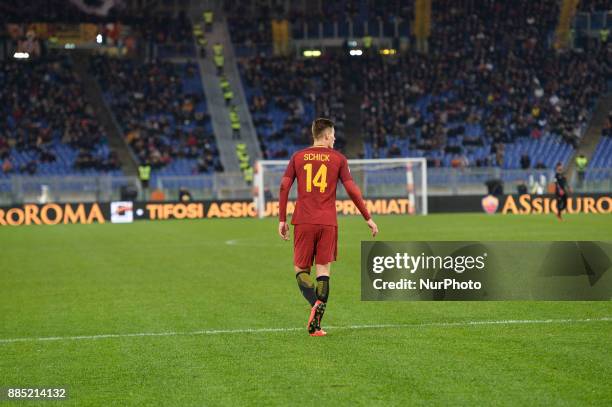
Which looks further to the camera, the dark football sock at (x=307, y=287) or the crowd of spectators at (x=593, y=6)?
the crowd of spectators at (x=593, y=6)

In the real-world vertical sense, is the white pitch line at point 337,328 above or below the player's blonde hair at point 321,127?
below

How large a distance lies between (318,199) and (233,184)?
34.0m

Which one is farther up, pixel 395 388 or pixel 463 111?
pixel 395 388

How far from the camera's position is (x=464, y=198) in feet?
145

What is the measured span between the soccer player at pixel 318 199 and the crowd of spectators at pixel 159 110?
38965 mm

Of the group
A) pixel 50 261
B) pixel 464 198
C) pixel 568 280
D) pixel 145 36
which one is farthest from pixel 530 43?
pixel 568 280

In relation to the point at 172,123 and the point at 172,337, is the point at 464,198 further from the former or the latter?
the point at 172,337

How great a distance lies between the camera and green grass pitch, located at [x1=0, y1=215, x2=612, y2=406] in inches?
294

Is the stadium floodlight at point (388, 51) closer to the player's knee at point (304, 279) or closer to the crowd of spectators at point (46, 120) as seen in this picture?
the crowd of spectators at point (46, 120)

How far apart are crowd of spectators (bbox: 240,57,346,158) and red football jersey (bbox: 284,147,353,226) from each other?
40973 millimetres

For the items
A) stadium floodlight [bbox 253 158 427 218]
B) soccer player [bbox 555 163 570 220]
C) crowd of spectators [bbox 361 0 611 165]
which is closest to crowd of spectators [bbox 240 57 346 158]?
crowd of spectators [bbox 361 0 611 165]

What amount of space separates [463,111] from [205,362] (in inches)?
1819

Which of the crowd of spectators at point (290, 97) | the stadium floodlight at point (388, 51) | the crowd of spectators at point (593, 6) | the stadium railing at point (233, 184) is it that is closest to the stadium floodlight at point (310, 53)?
the crowd of spectators at point (290, 97)

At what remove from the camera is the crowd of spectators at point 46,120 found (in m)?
48.6
